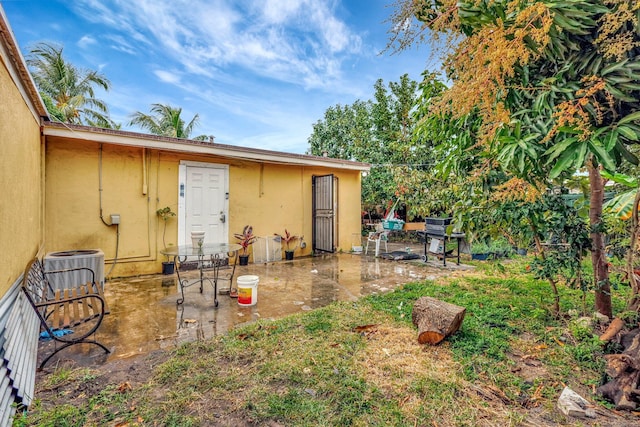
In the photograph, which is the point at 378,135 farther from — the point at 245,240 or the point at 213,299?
the point at 213,299

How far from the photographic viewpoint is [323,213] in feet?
25.6

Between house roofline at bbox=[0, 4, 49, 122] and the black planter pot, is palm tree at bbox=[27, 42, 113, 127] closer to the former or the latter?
the black planter pot

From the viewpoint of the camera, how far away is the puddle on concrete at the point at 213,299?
2912 mm

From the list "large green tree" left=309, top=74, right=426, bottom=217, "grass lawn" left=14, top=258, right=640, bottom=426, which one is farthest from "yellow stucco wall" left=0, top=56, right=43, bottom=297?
"large green tree" left=309, top=74, right=426, bottom=217

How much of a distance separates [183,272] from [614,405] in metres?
6.22

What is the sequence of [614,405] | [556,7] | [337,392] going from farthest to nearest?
[337,392], [614,405], [556,7]

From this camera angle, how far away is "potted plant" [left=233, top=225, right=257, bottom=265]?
21.9 feet

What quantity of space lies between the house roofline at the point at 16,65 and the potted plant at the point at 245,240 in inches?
158

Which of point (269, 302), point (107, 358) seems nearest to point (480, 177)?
point (269, 302)

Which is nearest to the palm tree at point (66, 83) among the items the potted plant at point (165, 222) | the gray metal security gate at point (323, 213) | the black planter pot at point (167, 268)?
the potted plant at point (165, 222)

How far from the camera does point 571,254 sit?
2.84 meters

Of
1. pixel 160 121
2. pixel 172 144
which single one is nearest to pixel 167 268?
pixel 172 144

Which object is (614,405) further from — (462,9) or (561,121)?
(462,9)

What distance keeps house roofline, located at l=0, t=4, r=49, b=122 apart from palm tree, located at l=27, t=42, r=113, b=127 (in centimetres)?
1207
